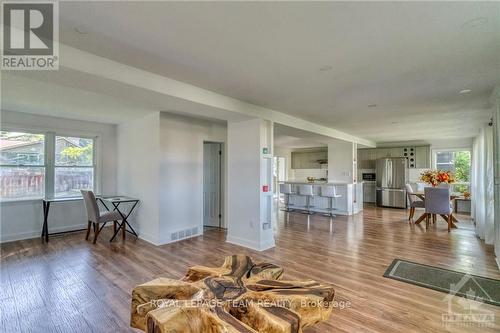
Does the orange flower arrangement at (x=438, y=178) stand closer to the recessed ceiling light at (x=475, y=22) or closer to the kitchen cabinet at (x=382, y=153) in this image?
the kitchen cabinet at (x=382, y=153)

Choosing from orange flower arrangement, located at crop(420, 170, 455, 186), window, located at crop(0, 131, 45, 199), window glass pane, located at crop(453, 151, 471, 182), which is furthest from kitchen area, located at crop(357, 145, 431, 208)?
window, located at crop(0, 131, 45, 199)

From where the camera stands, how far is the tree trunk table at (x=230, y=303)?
1.25 meters

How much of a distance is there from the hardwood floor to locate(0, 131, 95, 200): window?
3.37ft

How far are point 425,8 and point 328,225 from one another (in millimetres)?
4904

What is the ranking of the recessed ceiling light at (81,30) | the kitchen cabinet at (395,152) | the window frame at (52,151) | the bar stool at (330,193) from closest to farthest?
the recessed ceiling light at (81,30) < the window frame at (52,151) < the bar stool at (330,193) < the kitchen cabinet at (395,152)

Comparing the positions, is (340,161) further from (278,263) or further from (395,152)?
(278,263)

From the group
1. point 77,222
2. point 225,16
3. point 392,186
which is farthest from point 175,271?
point 392,186

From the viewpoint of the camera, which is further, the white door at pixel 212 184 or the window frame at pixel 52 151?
the white door at pixel 212 184

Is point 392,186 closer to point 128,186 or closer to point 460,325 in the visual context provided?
point 460,325

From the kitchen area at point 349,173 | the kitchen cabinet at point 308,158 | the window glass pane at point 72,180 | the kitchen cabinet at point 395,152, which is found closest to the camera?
the window glass pane at point 72,180

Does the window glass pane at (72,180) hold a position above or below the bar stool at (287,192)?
above

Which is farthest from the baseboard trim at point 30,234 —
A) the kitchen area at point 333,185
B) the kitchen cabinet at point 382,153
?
the kitchen cabinet at point 382,153

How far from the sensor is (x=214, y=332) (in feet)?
4.00

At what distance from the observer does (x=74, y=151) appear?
527cm
